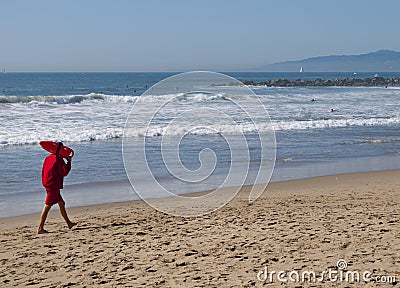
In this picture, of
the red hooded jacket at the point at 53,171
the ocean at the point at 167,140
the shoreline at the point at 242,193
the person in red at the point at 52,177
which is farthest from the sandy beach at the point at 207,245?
the ocean at the point at 167,140

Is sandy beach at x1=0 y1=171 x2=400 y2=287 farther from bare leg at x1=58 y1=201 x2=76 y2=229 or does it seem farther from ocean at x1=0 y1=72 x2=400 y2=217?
ocean at x1=0 y1=72 x2=400 y2=217

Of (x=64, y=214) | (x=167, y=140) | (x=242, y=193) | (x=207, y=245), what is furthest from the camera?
(x=167, y=140)

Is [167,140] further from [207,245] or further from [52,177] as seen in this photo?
[207,245]

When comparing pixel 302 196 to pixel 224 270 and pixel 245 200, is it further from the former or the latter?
pixel 224 270

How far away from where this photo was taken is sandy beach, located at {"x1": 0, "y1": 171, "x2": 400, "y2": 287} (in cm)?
569

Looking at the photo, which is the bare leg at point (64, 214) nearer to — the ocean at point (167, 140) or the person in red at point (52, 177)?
the person in red at point (52, 177)

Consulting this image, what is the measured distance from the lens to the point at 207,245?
6781 mm

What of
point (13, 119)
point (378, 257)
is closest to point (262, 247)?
point (378, 257)

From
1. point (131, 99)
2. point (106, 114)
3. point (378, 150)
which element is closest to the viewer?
point (378, 150)

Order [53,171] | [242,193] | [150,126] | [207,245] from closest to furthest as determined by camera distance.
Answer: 1. [207,245]
2. [53,171]
3. [242,193]
4. [150,126]

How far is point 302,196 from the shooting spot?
1052 centimetres

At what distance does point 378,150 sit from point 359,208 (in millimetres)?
9546

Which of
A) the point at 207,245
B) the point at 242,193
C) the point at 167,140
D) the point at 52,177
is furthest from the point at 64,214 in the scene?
the point at 167,140

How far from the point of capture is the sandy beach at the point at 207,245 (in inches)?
224
